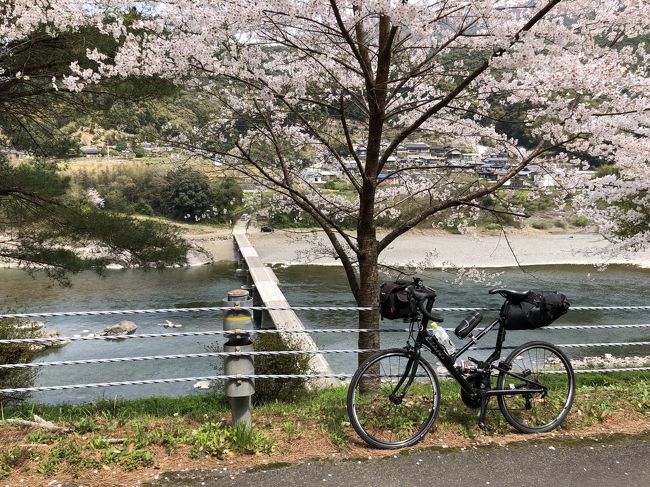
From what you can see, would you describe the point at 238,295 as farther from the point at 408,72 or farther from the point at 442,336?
the point at 408,72

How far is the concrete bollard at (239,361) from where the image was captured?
355 centimetres

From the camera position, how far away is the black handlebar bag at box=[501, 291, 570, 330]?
3633mm

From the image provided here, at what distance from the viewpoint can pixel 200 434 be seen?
356 cm

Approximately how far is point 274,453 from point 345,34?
3.73 m

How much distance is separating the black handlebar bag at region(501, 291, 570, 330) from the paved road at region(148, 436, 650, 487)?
31.3 inches

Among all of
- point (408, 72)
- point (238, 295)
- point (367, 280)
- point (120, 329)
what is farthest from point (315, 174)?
point (120, 329)

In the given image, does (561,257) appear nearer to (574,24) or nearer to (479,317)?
(574,24)

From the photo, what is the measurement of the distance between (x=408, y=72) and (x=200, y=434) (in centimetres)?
502

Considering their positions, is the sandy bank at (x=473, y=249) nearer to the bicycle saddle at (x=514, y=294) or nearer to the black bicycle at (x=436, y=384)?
the black bicycle at (x=436, y=384)

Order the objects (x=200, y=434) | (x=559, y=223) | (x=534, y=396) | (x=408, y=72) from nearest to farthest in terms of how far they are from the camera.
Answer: (x=200, y=434), (x=534, y=396), (x=408, y=72), (x=559, y=223)

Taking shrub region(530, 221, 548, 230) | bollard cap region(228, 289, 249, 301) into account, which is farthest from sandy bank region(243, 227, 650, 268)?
bollard cap region(228, 289, 249, 301)

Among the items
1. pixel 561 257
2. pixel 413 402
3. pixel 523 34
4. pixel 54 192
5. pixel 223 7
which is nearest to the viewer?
pixel 413 402

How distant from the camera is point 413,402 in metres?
3.87

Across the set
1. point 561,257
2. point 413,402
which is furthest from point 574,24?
point 561,257
